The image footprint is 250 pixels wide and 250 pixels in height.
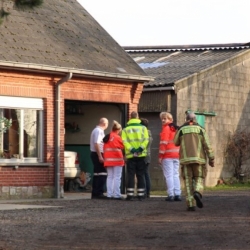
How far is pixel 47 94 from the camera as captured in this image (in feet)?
80.2

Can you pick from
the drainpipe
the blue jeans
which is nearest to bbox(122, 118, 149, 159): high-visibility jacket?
the blue jeans

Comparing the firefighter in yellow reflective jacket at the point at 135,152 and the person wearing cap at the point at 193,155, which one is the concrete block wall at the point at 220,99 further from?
the person wearing cap at the point at 193,155

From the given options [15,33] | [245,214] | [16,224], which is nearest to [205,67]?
[15,33]

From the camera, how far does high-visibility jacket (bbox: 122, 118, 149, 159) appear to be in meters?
21.9

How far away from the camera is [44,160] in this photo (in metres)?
24.5

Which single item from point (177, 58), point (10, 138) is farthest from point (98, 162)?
point (177, 58)

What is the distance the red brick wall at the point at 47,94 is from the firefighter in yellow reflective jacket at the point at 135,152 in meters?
2.99

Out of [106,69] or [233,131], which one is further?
[233,131]

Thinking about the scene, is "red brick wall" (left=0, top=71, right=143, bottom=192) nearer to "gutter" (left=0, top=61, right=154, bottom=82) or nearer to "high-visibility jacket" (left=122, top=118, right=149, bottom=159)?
"gutter" (left=0, top=61, right=154, bottom=82)

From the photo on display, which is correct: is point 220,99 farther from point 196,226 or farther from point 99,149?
point 196,226

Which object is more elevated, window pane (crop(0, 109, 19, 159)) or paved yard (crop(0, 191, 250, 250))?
window pane (crop(0, 109, 19, 159))

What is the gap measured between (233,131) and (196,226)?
18.1 m

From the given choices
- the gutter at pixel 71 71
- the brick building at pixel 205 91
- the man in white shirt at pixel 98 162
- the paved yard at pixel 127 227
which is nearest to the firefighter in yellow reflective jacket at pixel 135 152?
the man in white shirt at pixel 98 162

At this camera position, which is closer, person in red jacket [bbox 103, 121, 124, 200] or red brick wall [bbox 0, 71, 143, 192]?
person in red jacket [bbox 103, 121, 124, 200]
